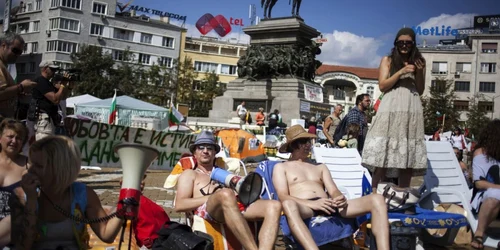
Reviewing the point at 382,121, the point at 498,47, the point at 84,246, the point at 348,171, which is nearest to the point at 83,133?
the point at 348,171

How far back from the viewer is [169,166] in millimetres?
14117

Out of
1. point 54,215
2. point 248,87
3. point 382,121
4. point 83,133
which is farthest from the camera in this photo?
point 248,87

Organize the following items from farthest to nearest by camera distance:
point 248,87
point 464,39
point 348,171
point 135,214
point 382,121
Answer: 1. point 464,39
2. point 248,87
3. point 348,171
4. point 382,121
5. point 135,214

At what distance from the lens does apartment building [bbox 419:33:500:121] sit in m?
73.8

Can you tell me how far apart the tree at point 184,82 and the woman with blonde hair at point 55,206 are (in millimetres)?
60900

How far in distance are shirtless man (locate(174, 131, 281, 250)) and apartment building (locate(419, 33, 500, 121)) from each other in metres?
72.8

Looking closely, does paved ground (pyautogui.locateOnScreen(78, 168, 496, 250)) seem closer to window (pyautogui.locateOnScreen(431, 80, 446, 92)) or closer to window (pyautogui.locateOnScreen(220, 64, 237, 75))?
window (pyautogui.locateOnScreen(431, 80, 446, 92))

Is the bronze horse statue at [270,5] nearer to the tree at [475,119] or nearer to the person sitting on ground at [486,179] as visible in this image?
the person sitting on ground at [486,179]

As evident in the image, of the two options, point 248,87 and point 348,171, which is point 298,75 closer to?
point 248,87

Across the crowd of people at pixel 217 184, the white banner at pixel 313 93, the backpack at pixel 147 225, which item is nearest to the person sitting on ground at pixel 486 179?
the crowd of people at pixel 217 184

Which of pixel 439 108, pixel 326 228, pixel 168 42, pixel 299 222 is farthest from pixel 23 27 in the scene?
pixel 299 222

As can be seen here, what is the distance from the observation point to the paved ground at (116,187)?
304 inches

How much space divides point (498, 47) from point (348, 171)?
74752 millimetres

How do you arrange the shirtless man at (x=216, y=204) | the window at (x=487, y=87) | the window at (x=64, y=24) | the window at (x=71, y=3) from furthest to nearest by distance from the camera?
the window at (x=487, y=87), the window at (x=71, y=3), the window at (x=64, y=24), the shirtless man at (x=216, y=204)
